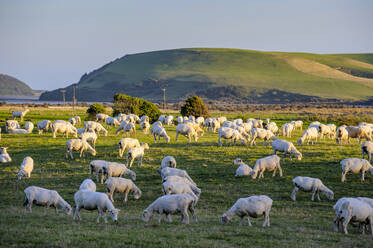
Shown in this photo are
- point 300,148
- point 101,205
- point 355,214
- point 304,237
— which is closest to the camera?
point 304,237

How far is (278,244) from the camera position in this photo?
11.7m

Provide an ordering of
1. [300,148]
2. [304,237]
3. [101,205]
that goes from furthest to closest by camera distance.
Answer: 1. [300,148]
2. [101,205]
3. [304,237]

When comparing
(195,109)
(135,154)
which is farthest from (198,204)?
(195,109)

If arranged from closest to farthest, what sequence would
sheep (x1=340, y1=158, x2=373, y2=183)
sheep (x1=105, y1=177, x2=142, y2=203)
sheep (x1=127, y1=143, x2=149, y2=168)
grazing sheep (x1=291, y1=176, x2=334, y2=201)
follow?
sheep (x1=105, y1=177, x2=142, y2=203), grazing sheep (x1=291, y1=176, x2=334, y2=201), sheep (x1=340, y1=158, x2=373, y2=183), sheep (x1=127, y1=143, x2=149, y2=168)

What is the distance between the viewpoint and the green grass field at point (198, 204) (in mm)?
11570

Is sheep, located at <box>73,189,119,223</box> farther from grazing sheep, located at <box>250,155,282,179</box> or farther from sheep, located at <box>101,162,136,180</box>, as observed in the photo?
grazing sheep, located at <box>250,155,282,179</box>

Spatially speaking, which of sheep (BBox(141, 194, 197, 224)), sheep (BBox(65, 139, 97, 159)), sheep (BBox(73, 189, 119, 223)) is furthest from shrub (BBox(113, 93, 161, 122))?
sheep (BBox(141, 194, 197, 224))

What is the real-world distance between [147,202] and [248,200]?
5.68m

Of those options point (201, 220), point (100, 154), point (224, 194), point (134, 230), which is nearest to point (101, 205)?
point (134, 230)

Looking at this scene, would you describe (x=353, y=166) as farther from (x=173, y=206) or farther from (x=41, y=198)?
(x=41, y=198)

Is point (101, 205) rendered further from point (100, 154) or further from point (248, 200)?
point (100, 154)

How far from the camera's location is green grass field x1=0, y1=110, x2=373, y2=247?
11.6 m

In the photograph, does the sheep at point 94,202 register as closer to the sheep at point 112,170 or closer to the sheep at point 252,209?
the sheep at point 252,209

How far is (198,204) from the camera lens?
18.9 meters
